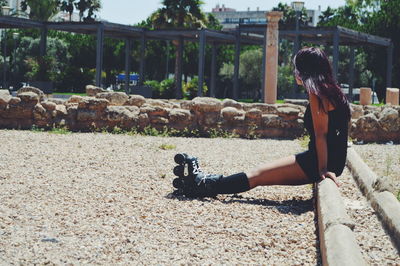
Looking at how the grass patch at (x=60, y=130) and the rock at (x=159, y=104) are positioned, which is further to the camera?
the rock at (x=159, y=104)

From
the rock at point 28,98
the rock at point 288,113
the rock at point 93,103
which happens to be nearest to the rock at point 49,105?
the rock at point 28,98

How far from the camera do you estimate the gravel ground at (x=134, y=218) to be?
4.45 metres

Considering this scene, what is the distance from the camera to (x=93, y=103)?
15.3 metres

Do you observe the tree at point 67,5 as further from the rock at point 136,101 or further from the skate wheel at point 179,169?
the skate wheel at point 179,169

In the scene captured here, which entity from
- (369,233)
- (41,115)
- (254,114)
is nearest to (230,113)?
(254,114)

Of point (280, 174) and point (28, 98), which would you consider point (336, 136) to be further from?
point (28, 98)

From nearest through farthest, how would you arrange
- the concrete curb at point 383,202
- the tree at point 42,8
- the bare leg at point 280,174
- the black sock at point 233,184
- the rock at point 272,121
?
the concrete curb at point 383,202
the bare leg at point 280,174
the black sock at point 233,184
the rock at point 272,121
the tree at point 42,8

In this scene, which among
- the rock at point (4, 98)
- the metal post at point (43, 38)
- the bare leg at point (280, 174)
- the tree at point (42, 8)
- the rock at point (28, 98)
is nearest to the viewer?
the bare leg at point (280, 174)

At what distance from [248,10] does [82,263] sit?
446 feet

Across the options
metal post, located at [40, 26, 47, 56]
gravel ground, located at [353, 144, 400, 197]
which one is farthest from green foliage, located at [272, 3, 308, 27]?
gravel ground, located at [353, 144, 400, 197]

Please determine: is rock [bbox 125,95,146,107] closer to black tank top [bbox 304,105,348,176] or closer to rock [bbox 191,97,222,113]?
rock [bbox 191,97,222,113]

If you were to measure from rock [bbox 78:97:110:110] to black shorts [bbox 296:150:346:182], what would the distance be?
9856 mm

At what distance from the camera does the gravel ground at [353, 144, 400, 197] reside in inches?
312

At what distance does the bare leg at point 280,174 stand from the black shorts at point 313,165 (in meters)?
0.05
